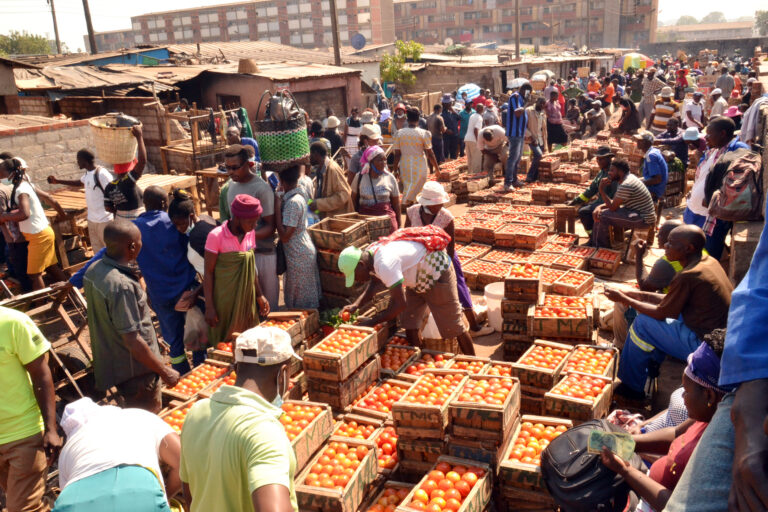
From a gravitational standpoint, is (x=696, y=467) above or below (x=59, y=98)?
below

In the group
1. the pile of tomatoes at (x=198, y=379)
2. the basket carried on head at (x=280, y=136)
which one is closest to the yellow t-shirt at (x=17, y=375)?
the pile of tomatoes at (x=198, y=379)

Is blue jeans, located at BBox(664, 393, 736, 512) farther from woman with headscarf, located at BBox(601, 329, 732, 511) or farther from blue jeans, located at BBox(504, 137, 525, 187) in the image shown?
blue jeans, located at BBox(504, 137, 525, 187)

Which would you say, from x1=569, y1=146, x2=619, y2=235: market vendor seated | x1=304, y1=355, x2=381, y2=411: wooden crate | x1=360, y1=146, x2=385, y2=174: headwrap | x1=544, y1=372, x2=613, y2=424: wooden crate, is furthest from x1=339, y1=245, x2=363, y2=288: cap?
x1=569, y1=146, x2=619, y2=235: market vendor seated

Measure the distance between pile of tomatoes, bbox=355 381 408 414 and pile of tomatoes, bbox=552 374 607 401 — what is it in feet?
4.26

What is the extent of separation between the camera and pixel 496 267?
8.10 m

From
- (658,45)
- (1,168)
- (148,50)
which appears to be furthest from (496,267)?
(658,45)

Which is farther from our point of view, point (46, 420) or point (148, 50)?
point (148, 50)

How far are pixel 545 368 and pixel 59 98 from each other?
51.8ft

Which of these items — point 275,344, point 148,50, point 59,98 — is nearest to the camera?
point 275,344

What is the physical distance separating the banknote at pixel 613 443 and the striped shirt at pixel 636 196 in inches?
244

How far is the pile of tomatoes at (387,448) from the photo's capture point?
4238 mm

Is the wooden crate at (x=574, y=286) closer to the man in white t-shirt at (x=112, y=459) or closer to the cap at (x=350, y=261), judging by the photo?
the cap at (x=350, y=261)

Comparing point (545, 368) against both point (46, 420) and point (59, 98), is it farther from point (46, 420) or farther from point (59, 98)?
point (59, 98)

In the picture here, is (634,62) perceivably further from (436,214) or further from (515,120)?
(436,214)
